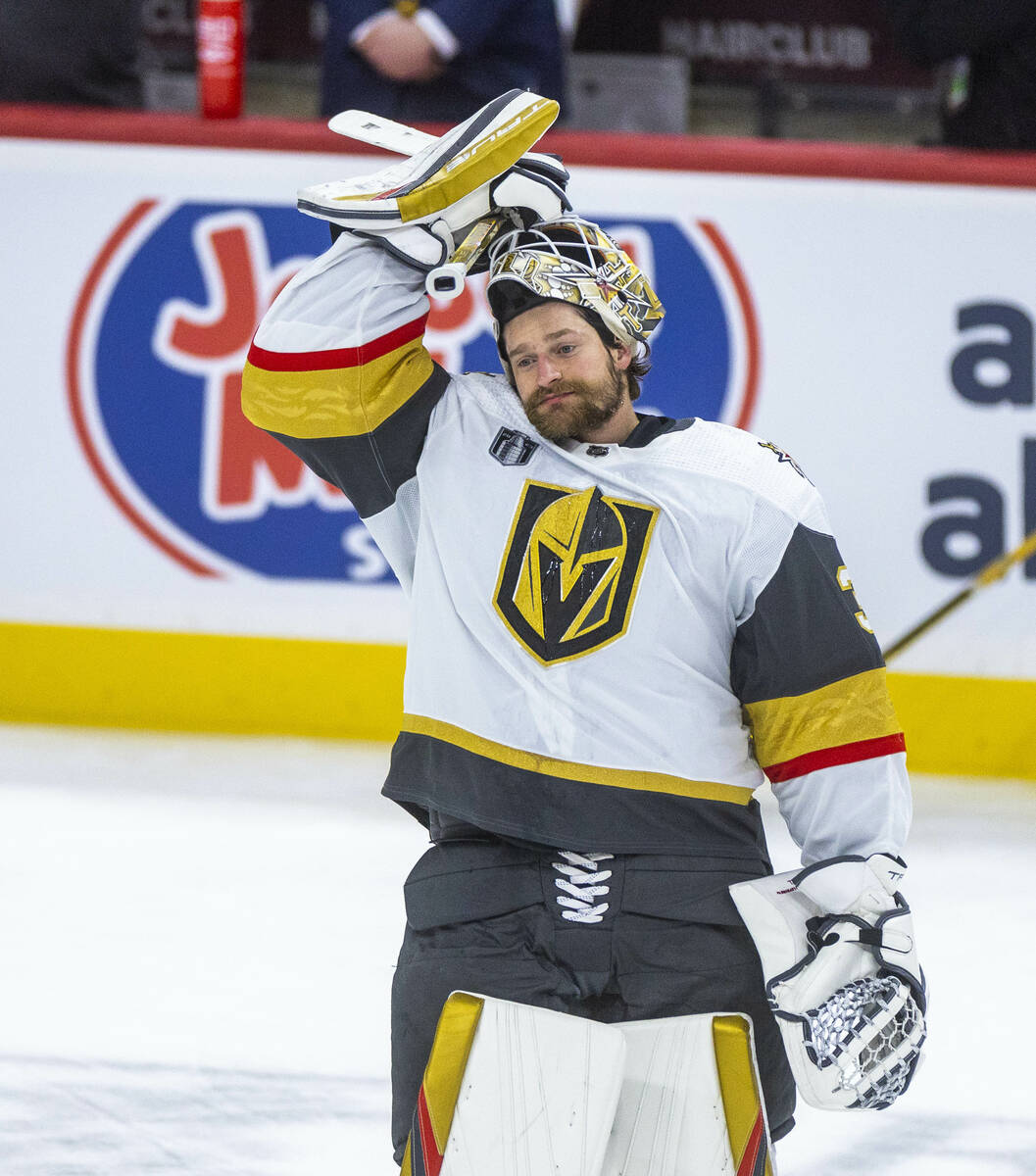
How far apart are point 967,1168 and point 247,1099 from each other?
0.96 m

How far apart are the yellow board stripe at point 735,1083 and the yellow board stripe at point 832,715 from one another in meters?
0.26

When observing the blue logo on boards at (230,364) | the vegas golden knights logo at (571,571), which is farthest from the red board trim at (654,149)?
the vegas golden knights logo at (571,571)

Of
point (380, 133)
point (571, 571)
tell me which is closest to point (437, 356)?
point (380, 133)

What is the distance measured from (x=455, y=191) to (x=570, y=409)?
23cm

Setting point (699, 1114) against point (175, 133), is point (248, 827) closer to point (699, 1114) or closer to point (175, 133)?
point (175, 133)

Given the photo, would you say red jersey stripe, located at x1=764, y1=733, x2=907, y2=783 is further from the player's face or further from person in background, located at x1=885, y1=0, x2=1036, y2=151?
person in background, located at x1=885, y1=0, x2=1036, y2=151

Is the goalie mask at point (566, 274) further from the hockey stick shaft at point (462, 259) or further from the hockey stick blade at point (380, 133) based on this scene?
the hockey stick blade at point (380, 133)

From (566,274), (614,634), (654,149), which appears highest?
(654,149)

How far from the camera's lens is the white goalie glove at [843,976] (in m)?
1.50

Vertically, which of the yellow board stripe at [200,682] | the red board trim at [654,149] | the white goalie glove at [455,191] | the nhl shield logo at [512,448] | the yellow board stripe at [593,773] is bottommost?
the yellow board stripe at [200,682]

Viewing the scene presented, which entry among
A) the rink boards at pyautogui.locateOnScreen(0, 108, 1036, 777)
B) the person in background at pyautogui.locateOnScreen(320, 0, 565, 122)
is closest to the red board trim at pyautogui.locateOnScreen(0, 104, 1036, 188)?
the rink boards at pyautogui.locateOnScreen(0, 108, 1036, 777)

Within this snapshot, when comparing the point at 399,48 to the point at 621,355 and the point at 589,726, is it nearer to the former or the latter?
the point at 621,355

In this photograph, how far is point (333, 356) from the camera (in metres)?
1.65

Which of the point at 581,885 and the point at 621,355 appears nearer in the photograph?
the point at 581,885
